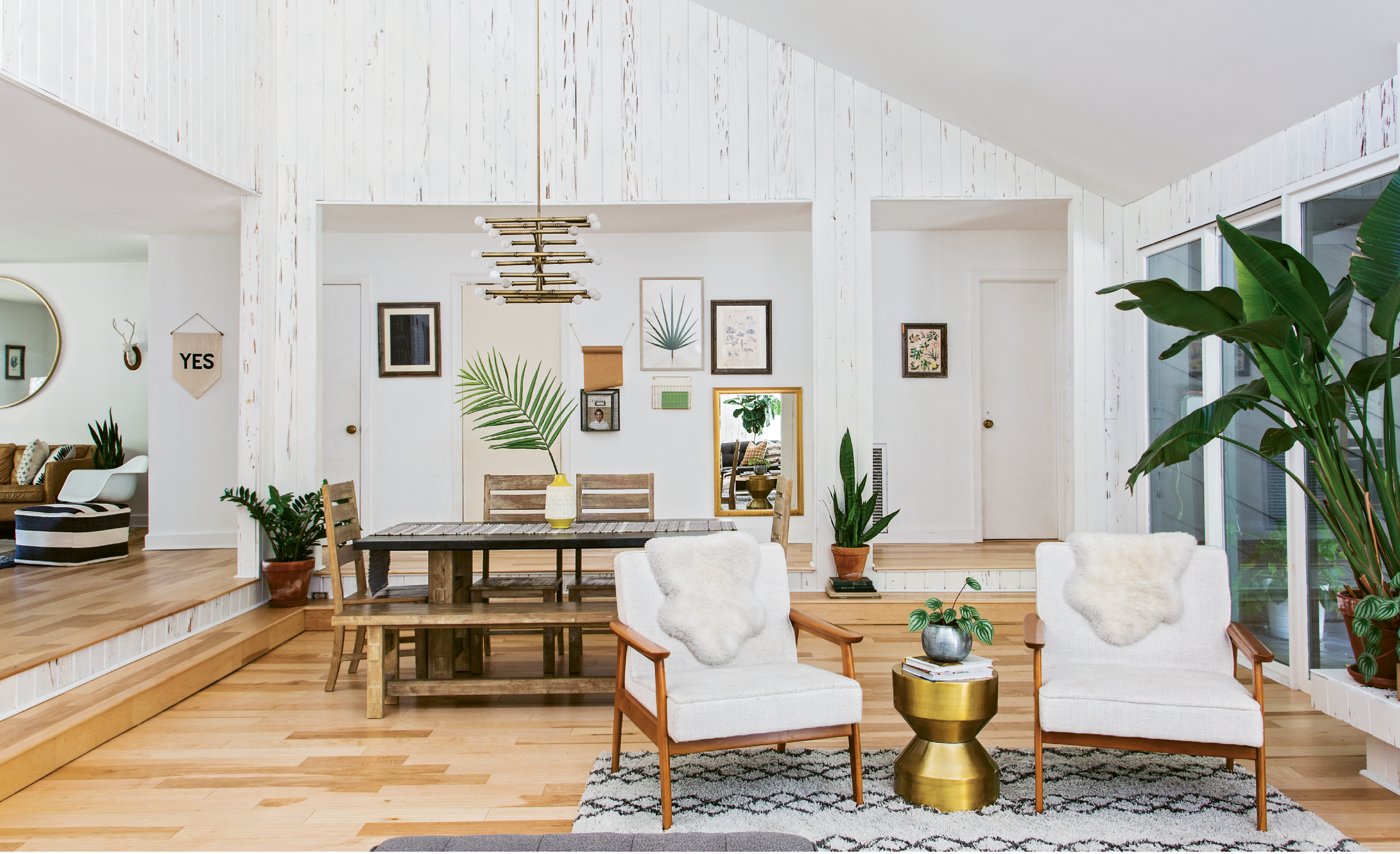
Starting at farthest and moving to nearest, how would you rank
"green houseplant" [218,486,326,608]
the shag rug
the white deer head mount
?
the white deer head mount, "green houseplant" [218,486,326,608], the shag rug

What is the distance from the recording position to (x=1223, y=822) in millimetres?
2541

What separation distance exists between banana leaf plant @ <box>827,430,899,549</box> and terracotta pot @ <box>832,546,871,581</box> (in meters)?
0.03

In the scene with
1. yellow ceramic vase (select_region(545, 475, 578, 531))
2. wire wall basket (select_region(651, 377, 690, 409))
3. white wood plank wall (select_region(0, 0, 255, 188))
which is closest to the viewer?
white wood plank wall (select_region(0, 0, 255, 188))

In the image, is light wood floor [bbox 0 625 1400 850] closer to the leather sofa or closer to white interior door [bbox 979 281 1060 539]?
white interior door [bbox 979 281 1060 539]

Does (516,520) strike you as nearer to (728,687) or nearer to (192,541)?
(728,687)

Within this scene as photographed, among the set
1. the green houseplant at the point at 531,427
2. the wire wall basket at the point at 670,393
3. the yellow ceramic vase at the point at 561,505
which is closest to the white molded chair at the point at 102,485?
the green houseplant at the point at 531,427

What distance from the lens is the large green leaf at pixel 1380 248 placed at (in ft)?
8.54

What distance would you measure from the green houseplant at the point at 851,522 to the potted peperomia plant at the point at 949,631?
2.42m

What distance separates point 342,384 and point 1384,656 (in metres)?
6.25

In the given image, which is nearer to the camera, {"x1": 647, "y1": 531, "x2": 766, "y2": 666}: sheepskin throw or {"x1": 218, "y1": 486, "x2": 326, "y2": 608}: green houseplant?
{"x1": 647, "y1": 531, "x2": 766, "y2": 666}: sheepskin throw

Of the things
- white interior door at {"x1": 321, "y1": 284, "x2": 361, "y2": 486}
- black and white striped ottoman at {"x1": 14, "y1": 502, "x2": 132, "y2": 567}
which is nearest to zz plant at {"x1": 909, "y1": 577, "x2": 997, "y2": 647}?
white interior door at {"x1": 321, "y1": 284, "x2": 361, "y2": 486}

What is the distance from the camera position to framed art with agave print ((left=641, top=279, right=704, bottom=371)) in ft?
21.8

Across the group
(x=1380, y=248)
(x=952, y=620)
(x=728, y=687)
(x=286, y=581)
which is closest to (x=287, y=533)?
(x=286, y=581)

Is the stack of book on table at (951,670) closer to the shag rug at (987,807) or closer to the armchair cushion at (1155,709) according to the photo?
the armchair cushion at (1155,709)
